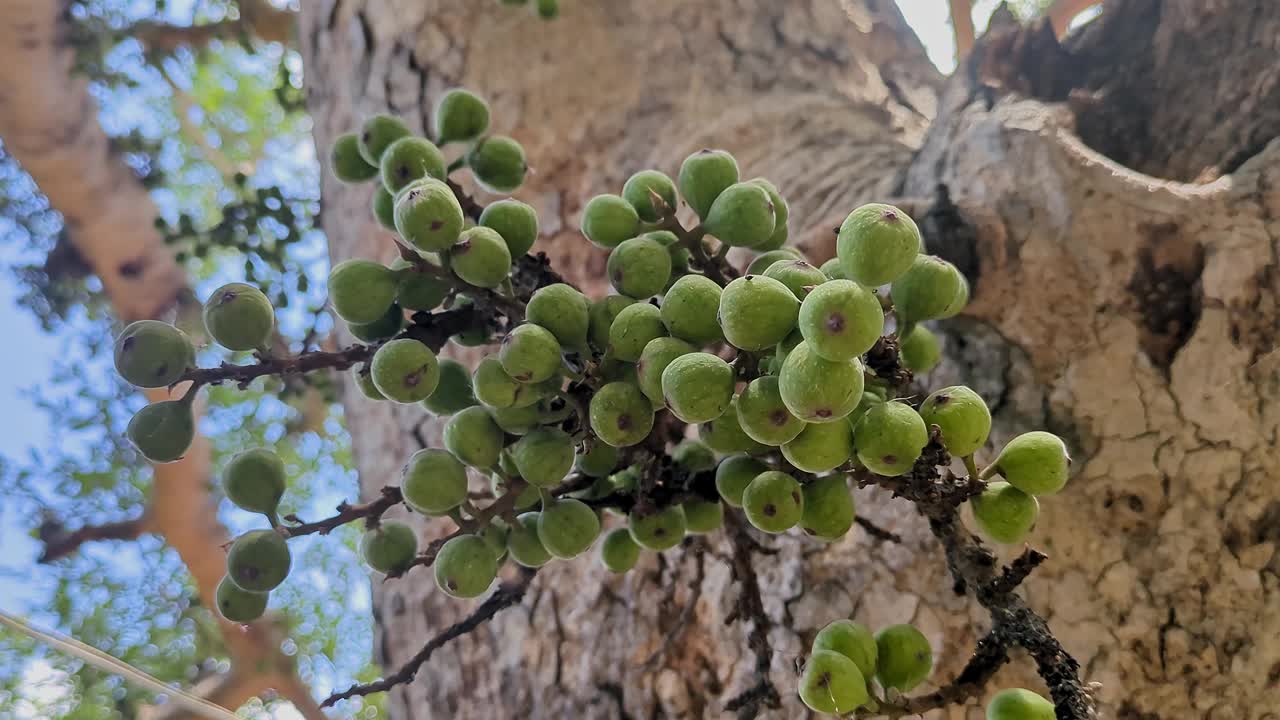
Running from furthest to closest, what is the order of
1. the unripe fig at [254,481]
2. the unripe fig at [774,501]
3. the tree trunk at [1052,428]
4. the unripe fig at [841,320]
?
the tree trunk at [1052,428]
the unripe fig at [254,481]
the unripe fig at [774,501]
the unripe fig at [841,320]

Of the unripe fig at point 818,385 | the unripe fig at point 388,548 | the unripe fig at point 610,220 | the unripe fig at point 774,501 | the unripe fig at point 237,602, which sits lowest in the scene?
the unripe fig at point 237,602

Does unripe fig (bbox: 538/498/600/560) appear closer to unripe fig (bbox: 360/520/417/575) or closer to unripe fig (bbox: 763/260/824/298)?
unripe fig (bbox: 360/520/417/575)

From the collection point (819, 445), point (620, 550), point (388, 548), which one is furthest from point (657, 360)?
point (388, 548)

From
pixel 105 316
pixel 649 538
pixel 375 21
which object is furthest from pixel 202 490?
pixel 649 538

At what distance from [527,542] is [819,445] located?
0.42 m

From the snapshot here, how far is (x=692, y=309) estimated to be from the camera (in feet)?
2.79

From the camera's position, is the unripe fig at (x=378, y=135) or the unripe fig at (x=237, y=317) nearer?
the unripe fig at (x=237, y=317)

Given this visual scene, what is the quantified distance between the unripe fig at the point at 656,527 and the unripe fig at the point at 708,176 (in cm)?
38

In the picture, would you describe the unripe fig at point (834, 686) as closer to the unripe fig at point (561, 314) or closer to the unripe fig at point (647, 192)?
the unripe fig at point (561, 314)

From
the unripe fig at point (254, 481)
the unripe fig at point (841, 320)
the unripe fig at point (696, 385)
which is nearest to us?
the unripe fig at point (841, 320)

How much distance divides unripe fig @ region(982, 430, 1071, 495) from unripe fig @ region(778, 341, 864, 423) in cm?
24

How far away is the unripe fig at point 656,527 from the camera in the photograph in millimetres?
1041

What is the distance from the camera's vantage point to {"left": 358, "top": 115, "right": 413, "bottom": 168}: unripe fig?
117cm

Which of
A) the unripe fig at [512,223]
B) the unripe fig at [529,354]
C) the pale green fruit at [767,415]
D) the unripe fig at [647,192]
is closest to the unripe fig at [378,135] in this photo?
the unripe fig at [512,223]
